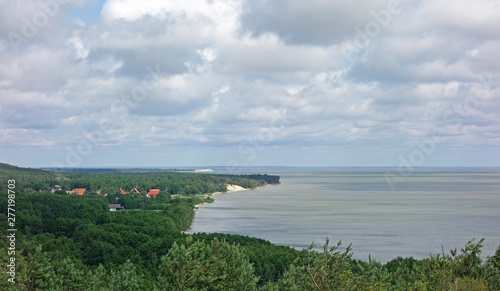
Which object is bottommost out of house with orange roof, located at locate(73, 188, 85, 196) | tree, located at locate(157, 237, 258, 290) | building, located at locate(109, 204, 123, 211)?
building, located at locate(109, 204, 123, 211)

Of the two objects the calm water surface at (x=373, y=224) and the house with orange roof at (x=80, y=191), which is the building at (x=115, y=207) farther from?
the house with orange roof at (x=80, y=191)

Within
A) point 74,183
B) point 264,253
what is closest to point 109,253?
point 264,253

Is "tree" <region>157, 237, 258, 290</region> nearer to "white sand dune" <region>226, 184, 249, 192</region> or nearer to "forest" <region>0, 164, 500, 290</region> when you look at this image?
"forest" <region>0, 164, 500, 290</region>

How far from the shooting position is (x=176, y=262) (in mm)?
17750

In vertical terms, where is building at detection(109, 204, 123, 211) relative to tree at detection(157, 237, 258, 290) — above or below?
below

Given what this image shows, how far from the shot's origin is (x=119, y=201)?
4006 inches

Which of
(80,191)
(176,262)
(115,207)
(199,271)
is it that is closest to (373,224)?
(115,207)

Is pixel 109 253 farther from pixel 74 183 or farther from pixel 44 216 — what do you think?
pixel 74 183

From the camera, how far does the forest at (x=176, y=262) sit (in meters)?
15.0

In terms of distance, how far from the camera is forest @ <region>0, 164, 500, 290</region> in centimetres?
1503

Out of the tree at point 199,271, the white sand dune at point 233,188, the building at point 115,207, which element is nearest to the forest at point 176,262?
the tree at point 199,271

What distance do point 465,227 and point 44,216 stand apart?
60.3 m

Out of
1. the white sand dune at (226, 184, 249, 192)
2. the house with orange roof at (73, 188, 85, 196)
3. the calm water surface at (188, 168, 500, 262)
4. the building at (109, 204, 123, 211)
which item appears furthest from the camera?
the white sand dune at (226, 184, 249, 192)

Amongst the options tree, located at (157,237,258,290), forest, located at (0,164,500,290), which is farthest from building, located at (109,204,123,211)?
tree, located at (157,237,258,290)
